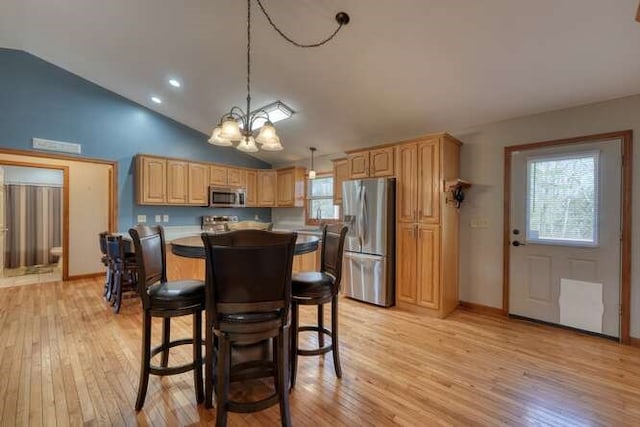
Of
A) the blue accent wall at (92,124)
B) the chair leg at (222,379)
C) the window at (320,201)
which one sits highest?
the blue accent wall at (92,124)

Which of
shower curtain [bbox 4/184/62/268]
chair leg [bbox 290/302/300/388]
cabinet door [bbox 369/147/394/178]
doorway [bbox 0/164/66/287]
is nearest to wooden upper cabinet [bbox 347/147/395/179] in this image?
cabinet door [bbox 369/147/394/178]

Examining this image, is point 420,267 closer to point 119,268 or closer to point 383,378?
point 383,378

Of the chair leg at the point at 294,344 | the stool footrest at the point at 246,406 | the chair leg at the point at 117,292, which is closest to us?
the stool footrest at the point at 246,406

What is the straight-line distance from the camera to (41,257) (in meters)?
6.32

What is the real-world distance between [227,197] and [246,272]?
14.9 feet

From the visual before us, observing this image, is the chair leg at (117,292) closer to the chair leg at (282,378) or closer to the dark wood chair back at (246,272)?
the dark wood chair back at (246,272)

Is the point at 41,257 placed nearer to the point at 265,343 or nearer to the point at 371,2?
the point at 265,343

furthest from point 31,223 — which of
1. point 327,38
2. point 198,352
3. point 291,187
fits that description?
point 327,38

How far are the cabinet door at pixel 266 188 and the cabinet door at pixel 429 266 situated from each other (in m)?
3.46

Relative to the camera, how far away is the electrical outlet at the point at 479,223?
11.5 feet

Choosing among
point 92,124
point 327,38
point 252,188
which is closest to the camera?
point 327,38

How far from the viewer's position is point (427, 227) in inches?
135

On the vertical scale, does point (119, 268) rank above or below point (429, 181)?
below

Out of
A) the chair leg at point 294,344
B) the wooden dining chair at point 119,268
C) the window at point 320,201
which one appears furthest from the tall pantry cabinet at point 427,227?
the wooden dining chair at point 119,268
